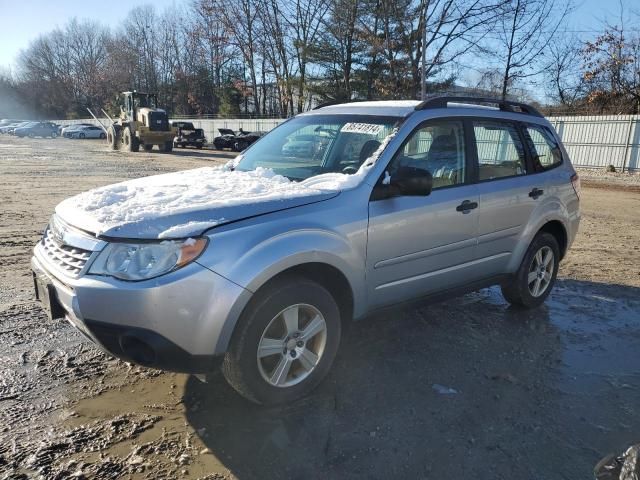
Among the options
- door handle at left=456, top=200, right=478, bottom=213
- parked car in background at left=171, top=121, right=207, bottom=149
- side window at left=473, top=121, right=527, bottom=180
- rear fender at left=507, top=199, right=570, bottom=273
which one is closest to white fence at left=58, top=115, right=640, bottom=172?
parked car in background at left=171, top=121, right=207, bottom=149

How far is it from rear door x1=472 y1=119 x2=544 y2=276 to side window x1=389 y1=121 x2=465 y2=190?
0.21 meters

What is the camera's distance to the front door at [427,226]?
3445 millimetres

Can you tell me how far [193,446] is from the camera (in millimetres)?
2762

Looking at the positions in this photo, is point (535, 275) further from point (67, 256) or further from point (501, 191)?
point (67, 256)

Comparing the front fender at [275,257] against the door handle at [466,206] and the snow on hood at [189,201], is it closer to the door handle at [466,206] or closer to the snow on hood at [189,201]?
the snow on hood at [189,201]

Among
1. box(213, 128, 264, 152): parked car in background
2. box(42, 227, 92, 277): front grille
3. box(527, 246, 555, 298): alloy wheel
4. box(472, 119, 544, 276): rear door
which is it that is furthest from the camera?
box(213, 128, 264, 152): parked car in background

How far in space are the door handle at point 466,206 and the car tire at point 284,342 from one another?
1333 mm

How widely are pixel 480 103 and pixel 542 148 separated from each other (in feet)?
2.58

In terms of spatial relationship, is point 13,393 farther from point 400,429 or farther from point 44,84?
point 44,84

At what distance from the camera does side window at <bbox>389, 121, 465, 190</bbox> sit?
3748 millimetres

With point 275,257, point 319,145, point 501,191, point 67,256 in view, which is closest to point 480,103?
point 501,191

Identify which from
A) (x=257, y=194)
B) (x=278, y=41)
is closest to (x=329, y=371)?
(x=257, y=194)

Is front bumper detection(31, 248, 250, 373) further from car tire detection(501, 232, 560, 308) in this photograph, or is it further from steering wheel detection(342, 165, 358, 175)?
car tire detection(501, 232, 560, 308)

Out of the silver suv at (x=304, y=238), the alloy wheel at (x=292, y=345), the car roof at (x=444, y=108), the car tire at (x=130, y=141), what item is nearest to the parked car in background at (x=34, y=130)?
the car tire at (x=130, y=141)
